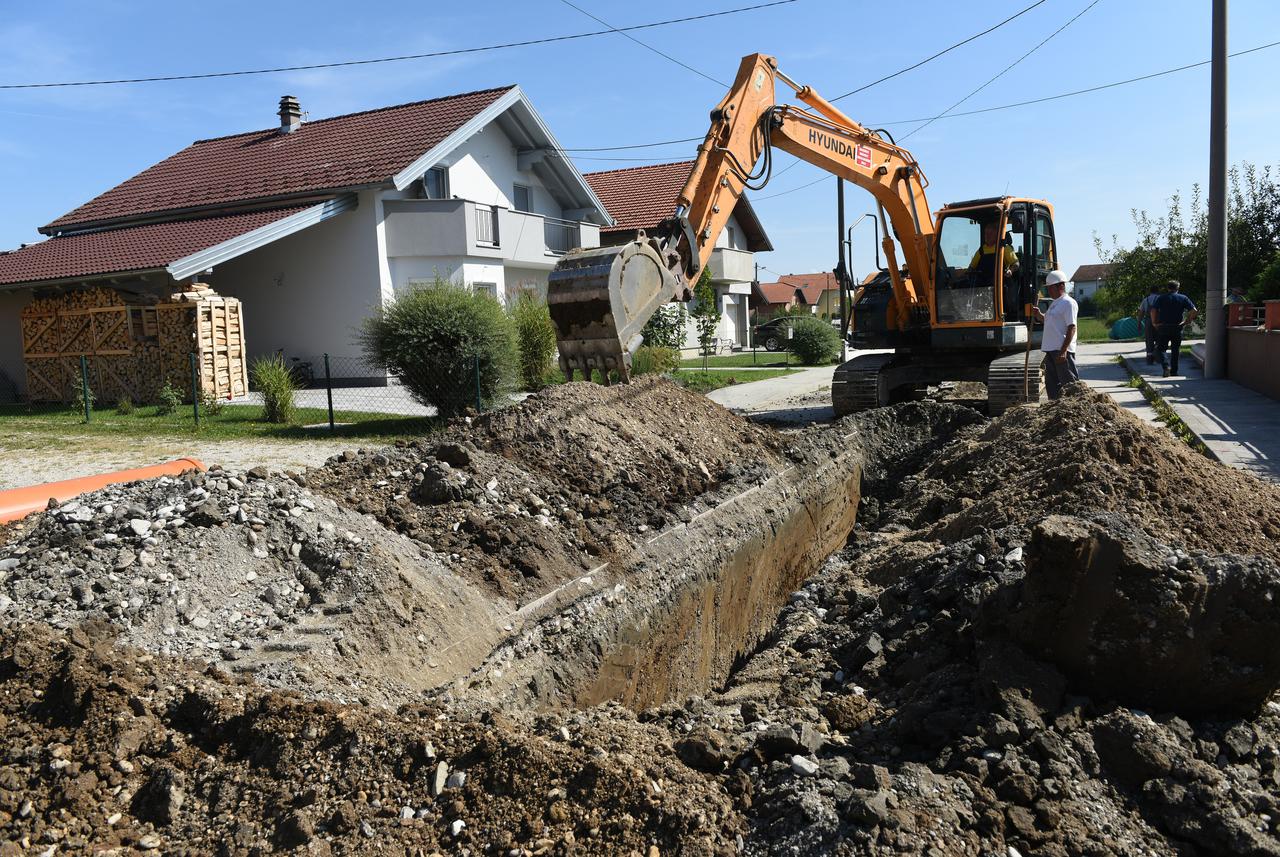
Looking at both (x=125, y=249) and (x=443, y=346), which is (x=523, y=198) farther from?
(x=443, y=346)

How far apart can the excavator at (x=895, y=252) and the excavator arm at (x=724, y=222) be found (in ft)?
0.06

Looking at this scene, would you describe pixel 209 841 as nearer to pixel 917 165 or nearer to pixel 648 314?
pixel 648 314

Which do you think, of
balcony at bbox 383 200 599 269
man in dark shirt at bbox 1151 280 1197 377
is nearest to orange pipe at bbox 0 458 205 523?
balcony at bbox 383 200 599 269

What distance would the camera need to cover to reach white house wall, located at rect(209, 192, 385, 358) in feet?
66.4

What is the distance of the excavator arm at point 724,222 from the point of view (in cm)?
755

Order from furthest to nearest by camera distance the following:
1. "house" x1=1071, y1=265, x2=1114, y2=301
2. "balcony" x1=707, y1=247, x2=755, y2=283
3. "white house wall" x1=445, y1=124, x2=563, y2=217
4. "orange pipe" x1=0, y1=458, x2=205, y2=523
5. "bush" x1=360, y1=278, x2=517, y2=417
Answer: "house" x1=1071, y1=265, x2=1114, y2=301 < "balcony" x1=707, y1=247, x2=755, y2=283 < "white house wall" x1=445, y1=124, x2=563, y2=217 < "bush" x1=360, y1=278, x2=517, y2=417 < "orange pipe" x1=0, y1=458, x2=205, y2=523

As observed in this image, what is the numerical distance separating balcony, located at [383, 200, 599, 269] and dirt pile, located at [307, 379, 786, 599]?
12967mm

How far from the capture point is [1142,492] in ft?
19.8

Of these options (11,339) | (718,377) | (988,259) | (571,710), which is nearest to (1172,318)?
(988,259)

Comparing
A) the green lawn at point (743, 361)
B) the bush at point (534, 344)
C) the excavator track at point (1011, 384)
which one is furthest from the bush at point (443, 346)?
the green lawn at point (743, 361)

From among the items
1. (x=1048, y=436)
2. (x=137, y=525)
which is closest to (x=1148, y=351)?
(x=1048, y=436)

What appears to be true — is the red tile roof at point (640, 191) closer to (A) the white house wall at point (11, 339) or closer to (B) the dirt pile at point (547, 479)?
(A) the white house wall at point (11, 339)

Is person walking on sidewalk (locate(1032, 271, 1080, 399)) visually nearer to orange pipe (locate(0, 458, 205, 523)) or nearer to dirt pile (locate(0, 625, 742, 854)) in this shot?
dirt pile (locate(0, 625, 742, 854))

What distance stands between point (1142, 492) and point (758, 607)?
2.73 meters
